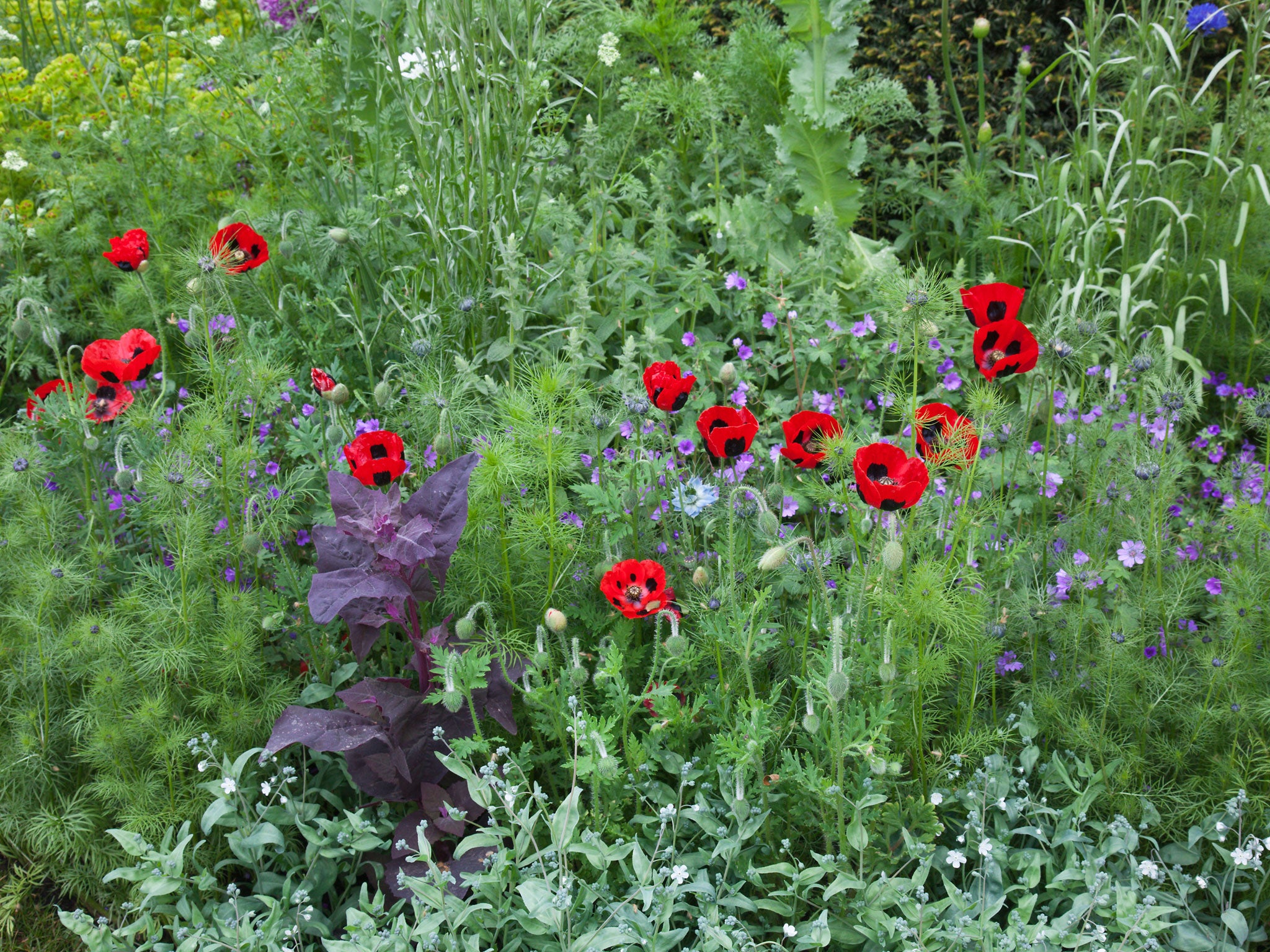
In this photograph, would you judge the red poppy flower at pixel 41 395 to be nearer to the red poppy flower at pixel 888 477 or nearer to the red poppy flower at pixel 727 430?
the red poppy flower at pixel 727 430

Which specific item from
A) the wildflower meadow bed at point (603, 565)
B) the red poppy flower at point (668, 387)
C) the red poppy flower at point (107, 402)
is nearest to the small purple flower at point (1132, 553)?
the wildflower meadow bed at point (603, 565)

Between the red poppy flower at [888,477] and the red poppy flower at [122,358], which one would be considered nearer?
the red poppy flower at [888,477]

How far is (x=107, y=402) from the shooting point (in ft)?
8.26

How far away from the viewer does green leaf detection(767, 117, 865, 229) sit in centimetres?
385

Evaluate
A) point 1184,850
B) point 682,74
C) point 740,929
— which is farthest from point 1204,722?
point 682,74

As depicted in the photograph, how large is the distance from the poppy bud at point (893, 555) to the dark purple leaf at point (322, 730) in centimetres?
105

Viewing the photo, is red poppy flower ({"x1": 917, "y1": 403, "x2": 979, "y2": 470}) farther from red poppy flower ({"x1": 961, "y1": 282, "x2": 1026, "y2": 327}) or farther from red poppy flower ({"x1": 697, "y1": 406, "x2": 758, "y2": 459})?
red poppy flower ({"x1": 697, "y1": 406, "x2": 758, "y2": 459})

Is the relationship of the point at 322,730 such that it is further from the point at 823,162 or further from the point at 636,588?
the point at 823,162

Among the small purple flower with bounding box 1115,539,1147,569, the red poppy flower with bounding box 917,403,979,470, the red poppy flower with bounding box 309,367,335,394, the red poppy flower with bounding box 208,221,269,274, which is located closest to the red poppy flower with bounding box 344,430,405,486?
the red poppy flower with bounding box 309,367,335,394

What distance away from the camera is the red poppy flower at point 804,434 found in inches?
76.6

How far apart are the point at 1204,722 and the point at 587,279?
7.79ft

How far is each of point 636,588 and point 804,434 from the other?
0.45 meters

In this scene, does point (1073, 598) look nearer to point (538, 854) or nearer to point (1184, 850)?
point (1184, 850)

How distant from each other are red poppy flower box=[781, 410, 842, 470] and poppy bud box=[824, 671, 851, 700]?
0.48 m
